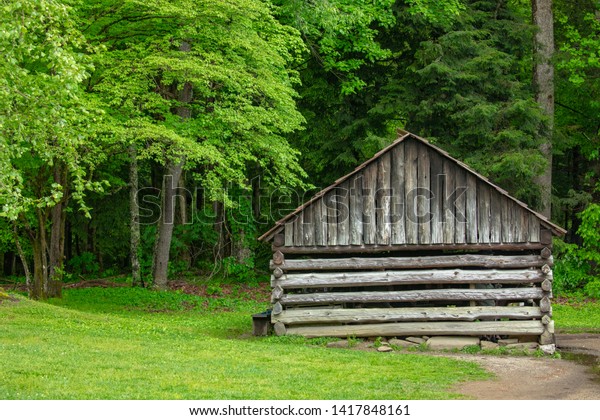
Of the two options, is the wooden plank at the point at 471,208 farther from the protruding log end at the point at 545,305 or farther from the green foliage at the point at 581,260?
the green foliage at the point at 581,260

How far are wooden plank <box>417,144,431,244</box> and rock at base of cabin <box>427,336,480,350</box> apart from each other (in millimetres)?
2260

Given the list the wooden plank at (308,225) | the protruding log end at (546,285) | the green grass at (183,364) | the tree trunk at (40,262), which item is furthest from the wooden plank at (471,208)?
the tree trunk at (40,262)

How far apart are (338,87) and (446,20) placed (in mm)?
5270

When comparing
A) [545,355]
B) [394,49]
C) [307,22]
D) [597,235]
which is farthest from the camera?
[394,49]

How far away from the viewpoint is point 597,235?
2991 centimetres

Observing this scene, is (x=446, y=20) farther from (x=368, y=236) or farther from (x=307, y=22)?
(x=368, y=236)

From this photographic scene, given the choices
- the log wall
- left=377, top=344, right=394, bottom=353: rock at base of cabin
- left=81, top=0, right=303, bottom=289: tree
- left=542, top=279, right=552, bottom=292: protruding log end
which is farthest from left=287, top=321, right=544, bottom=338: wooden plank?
left=81, top=0, right=303, bottom=289: tree

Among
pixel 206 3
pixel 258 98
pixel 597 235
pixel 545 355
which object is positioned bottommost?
pixel 545 355

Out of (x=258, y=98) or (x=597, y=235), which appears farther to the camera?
(x=597, y=235)

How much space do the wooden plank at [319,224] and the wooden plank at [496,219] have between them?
380 cm

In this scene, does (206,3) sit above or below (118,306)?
above

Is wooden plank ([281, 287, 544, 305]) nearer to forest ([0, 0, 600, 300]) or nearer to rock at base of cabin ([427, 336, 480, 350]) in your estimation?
rock at base of cabin ([427, 336, 480, 350])

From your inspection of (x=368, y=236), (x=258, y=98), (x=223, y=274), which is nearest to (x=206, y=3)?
(x=258, y=98)

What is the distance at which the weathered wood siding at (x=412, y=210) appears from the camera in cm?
1906
